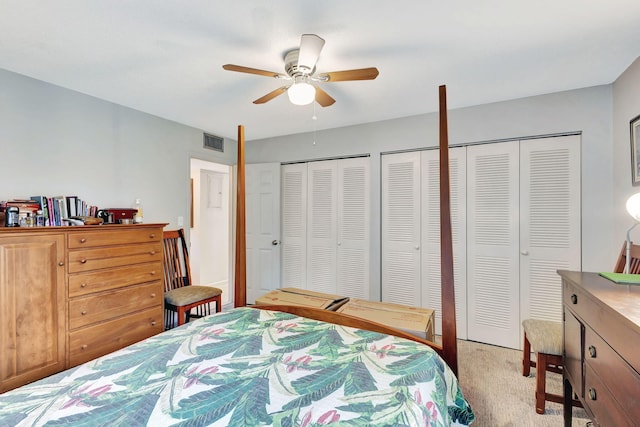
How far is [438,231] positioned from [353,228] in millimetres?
948

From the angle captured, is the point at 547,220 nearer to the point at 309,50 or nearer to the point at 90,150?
the point at 309,50

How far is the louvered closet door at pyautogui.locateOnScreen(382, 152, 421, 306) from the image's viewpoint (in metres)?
3.17

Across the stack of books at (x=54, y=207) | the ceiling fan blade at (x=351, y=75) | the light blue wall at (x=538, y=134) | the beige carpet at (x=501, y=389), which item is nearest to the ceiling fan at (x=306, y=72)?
the ceiling fan blade at (x=351, y=75)

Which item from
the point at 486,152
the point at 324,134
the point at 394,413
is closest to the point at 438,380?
the point at 394,413

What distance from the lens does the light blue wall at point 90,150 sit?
221 centimetres

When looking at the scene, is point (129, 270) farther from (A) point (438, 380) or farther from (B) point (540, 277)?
(B) point (540, 277)

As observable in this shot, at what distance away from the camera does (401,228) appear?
3242 mm

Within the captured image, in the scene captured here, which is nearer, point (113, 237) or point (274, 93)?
point (274, 93)

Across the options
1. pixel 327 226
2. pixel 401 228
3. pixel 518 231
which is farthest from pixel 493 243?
pixel 327 226

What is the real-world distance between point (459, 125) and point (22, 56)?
11.6 feet

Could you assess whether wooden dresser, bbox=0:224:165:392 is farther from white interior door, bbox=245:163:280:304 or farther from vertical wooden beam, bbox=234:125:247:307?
white interior door, bbox=245:163:280:304

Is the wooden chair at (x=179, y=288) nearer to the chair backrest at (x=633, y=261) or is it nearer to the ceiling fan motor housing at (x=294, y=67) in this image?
the ceiling fan motor housing at (x=294, y=67)

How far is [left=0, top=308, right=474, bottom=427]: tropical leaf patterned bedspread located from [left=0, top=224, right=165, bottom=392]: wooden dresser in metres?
1.12

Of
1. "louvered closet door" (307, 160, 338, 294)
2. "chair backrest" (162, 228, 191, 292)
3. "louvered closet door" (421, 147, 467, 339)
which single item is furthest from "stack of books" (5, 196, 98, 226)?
"louvered closet door" (421, 147, 467, 339)
